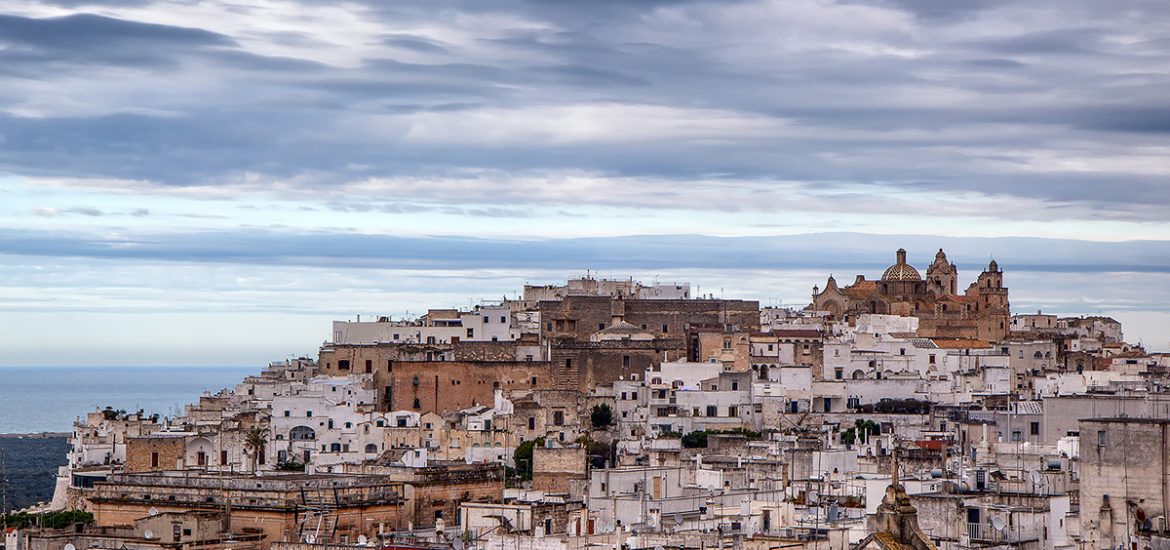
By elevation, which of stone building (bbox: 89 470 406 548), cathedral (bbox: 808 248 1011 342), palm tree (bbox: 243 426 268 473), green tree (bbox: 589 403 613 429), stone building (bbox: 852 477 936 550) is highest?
cathedral (bbox: 808 248 1011 342)

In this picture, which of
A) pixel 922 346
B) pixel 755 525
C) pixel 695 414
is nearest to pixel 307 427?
pixel 695 414

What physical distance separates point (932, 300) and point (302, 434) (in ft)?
119

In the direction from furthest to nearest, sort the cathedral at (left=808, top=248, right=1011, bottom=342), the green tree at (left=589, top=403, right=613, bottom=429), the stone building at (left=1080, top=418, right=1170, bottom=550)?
the cathedral at (left=808, top=248, right=1011, bottom=342) < the green tree at (left=589, top=403, right=613, bottom=429) < the stone building at (left=1080, top=418, right=1170, bottom=550)

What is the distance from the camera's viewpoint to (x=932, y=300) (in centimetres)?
11300

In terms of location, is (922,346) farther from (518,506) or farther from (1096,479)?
(1096,479)

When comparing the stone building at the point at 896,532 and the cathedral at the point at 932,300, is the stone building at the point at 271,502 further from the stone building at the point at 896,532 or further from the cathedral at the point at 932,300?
the cathedral at the point at 932,300

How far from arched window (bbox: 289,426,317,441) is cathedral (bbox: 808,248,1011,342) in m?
27.9

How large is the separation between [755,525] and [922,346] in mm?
42500

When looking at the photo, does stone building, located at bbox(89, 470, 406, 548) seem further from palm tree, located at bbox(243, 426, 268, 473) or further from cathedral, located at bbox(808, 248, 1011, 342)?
cathedral, located at bbox(808, 248, 1011, 342)

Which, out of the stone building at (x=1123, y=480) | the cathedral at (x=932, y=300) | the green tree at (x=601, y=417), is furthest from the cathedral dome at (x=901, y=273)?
the stone building at (x=1123, y=480)

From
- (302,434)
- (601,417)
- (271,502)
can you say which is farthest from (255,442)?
(271,502)

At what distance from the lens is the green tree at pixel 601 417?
84750 mm

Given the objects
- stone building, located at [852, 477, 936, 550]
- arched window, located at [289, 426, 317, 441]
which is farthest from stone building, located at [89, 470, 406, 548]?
stone building, located at [852, 477, 936, 550]

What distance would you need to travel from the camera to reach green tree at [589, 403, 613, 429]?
84.8 m
